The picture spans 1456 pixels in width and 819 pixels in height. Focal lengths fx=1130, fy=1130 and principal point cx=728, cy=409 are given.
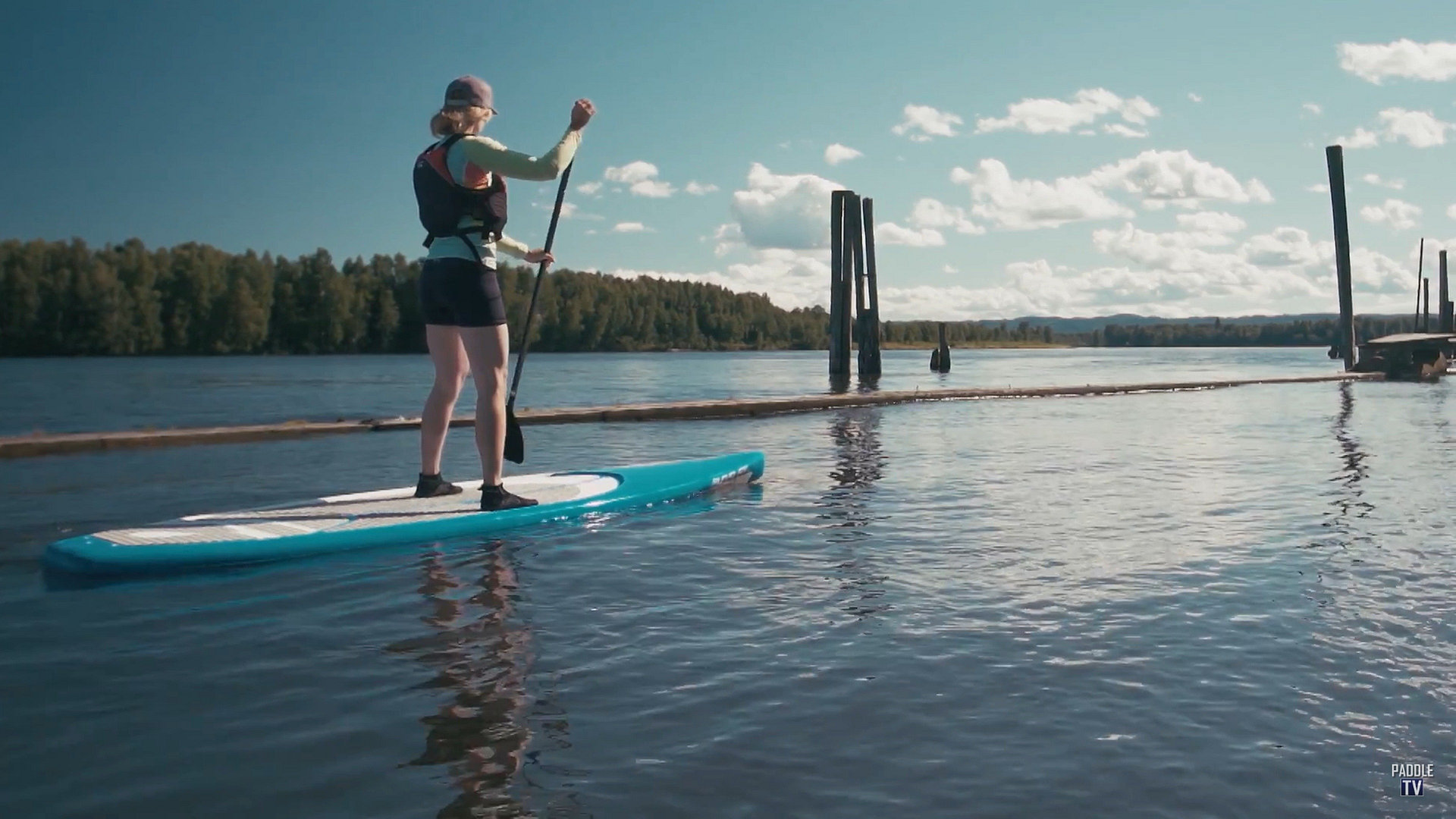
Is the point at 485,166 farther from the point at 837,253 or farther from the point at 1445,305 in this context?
the point at 1445,305

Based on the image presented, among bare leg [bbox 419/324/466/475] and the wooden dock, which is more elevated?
bare leg [bbox 419/324/466/475]

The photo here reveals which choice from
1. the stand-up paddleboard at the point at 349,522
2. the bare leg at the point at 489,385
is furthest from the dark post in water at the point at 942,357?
the bare leg at the point at 489,385

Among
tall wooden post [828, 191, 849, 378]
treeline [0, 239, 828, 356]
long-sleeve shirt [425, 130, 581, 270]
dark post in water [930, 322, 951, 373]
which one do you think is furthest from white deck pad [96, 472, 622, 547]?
treeline [0, 239, 828, 356]

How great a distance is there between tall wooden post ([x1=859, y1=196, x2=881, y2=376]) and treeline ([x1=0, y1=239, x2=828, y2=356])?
73.4 m

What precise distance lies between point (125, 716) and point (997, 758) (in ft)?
9.64

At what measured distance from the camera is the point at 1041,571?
6.44 m

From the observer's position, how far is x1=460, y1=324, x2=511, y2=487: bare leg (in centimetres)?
741

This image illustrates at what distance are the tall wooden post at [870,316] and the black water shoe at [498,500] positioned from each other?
31597 millimetres

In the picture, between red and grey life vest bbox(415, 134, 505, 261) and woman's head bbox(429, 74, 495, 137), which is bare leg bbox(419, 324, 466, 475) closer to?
red and grey life vest bbox(415, 134, 505, 261)

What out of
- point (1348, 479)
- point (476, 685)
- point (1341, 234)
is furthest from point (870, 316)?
point (476, 685)

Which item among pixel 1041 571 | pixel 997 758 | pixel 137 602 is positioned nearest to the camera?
pixel 997 758

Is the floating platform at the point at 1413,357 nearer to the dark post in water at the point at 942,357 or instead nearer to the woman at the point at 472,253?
→ the dark post in water at the point at 942,357

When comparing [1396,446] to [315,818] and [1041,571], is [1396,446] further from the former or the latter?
[315,818]

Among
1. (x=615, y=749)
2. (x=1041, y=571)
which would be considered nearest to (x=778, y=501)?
(x=1041, y=571)
